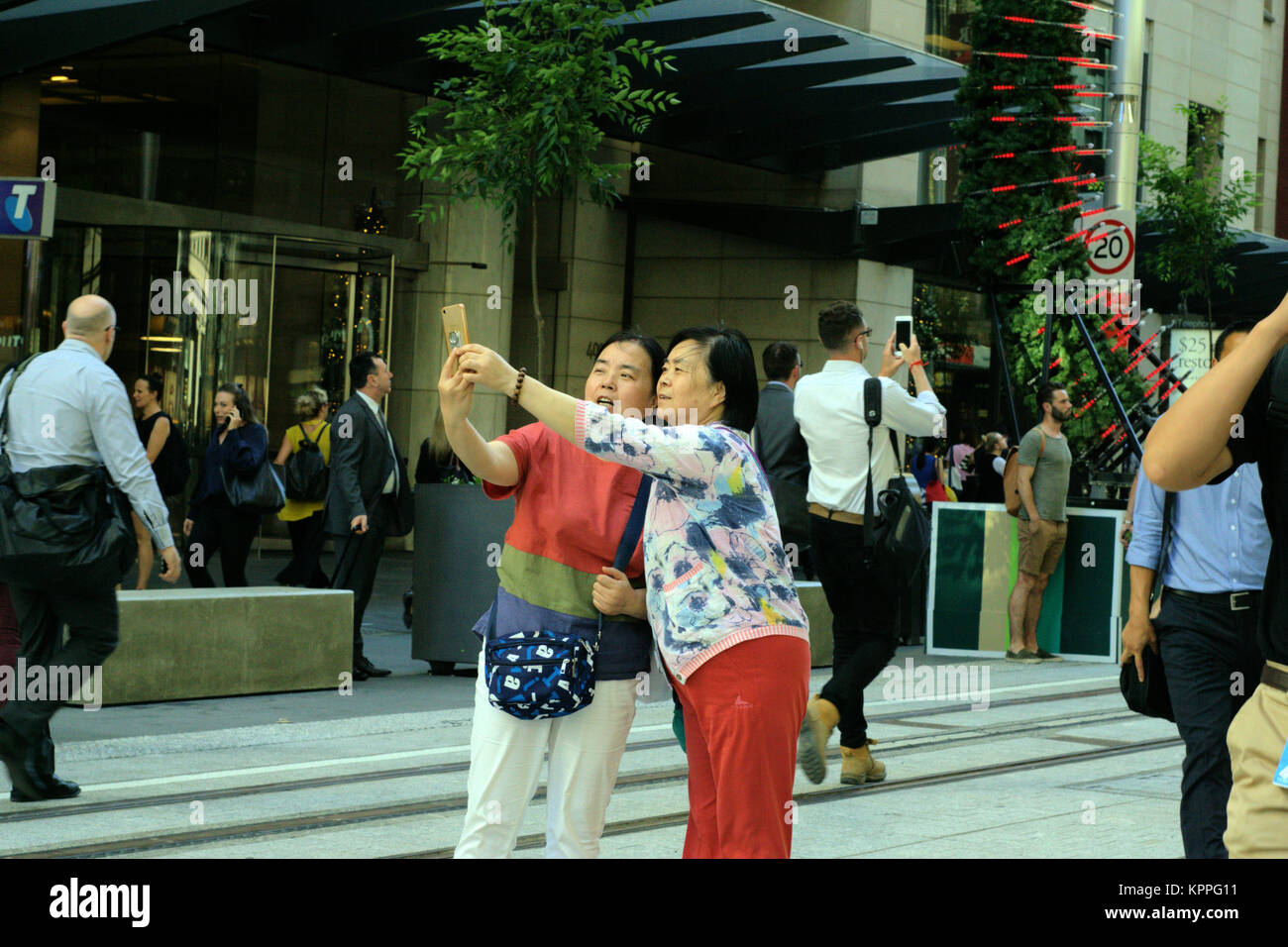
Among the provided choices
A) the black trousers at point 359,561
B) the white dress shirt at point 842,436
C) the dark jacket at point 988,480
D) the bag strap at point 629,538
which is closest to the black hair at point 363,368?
the black trousers at point 359,561

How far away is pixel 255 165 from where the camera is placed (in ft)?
61.0

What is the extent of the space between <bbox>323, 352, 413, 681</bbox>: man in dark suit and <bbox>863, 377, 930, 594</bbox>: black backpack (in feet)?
13.5

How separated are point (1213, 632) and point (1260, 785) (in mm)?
2152

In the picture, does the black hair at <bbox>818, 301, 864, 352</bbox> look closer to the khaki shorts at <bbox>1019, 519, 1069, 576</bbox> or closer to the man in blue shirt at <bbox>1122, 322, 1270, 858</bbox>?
the man in blue shirt at <bbox>1122, 322, 1270, 858</bbox>

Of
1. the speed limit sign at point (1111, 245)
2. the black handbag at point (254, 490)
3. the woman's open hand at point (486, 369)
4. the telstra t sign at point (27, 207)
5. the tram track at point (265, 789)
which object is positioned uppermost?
the speed limit sign at point (1111, 245)

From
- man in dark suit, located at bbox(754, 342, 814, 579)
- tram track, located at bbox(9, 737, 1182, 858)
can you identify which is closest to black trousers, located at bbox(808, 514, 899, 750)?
tram track, located at bbox(9, 737, 1182, 858)

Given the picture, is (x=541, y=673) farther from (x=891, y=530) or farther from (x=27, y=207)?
(x=27, y=207)

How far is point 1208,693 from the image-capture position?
16.9 ft

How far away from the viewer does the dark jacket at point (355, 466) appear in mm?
10547

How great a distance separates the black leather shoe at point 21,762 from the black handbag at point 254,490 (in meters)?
5.40

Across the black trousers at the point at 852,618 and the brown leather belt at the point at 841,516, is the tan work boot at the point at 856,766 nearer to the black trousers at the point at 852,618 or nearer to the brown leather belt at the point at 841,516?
the black trousers at the point at 852,618

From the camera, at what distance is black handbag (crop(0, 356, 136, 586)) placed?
6.50m
